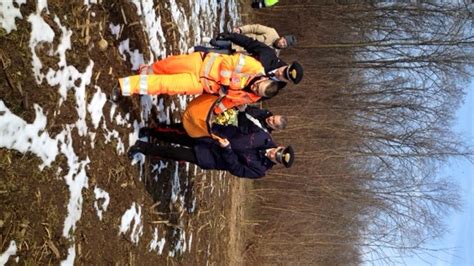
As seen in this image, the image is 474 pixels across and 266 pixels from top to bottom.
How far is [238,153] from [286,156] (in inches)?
A: 27.1

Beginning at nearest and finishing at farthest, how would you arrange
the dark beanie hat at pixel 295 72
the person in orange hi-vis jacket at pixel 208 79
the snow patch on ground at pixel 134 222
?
the dark beanie hat at pixel 295 72 < the person in orange hi-vis jacket at pixel 208 79 < the snow patch on ground at pixel 134 222

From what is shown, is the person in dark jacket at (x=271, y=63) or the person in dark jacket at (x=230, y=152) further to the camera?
the person in dark jacket at (x=230, y=152)

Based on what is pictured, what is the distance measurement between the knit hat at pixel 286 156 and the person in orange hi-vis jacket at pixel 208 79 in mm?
768

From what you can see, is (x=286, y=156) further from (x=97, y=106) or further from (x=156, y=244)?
(x=156, y=244)

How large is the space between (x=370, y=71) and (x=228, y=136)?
1117 cm

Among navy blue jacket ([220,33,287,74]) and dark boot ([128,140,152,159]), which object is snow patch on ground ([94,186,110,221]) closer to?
dark boot ([128,140,152,159])

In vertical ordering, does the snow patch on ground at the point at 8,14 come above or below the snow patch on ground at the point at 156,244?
above

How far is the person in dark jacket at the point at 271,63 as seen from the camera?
5.46 metres

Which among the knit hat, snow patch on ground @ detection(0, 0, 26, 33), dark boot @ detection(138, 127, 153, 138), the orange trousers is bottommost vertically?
the knit hat

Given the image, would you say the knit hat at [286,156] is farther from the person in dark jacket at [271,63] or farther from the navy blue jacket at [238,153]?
the person in dark jacket at [271,63]

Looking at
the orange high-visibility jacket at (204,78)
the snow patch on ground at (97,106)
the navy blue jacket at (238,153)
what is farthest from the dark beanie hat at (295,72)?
the snow patch on ground at (97,106)

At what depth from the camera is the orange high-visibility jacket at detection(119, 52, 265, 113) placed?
5711mm

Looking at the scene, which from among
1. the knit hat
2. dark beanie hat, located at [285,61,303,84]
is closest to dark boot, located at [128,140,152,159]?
the knit hat

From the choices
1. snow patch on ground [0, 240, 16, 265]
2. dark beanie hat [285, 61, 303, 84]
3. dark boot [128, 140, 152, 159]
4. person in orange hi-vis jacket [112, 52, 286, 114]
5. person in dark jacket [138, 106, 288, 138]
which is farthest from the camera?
person in dark jacket [138, 106, 288, 138]
